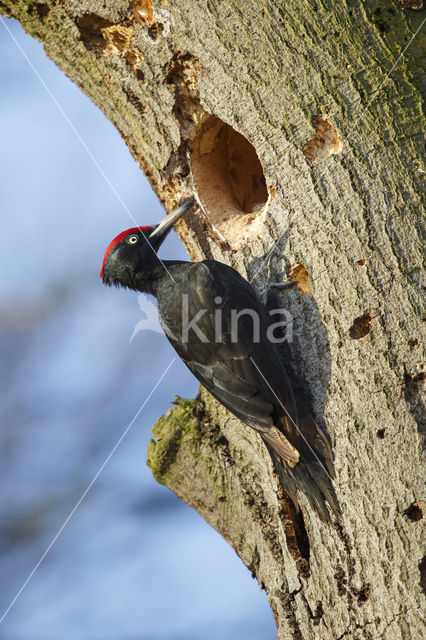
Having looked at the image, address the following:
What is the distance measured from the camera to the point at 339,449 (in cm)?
274

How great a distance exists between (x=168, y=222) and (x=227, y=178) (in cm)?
45

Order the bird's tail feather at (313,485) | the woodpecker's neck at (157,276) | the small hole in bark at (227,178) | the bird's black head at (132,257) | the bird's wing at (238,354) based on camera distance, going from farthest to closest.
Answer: the bird's black head at (132,257), the woodpecker's neck at (157,276), the small hole in bark at (227,178), the bird's wing at (238,354), the bird's tail feather at (313,485)

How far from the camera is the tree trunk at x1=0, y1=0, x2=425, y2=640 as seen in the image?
2574mm

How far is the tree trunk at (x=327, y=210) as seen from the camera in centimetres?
257

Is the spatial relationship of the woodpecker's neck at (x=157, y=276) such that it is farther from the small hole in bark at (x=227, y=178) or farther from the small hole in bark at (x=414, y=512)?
the small hole in bark at (x=414, y=512)

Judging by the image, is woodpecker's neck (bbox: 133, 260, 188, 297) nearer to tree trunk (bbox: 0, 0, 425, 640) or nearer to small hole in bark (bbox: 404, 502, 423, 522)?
tree trunk (bbox: 0, 0, 425, 640)

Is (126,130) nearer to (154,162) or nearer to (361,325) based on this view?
(154,162)

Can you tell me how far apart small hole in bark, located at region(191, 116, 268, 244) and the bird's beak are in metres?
0.11

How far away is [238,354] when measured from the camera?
3.34 metres

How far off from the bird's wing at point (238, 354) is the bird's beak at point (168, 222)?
0.92 feet

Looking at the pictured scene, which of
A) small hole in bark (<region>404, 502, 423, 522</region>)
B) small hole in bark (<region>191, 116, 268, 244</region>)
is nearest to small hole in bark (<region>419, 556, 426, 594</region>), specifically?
small hole in bark (<region>404, 502, 423, 522</region>)

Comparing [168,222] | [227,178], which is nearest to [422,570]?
[168,222]

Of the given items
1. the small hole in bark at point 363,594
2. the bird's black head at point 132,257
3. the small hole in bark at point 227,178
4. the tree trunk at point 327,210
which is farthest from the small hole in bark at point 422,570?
the bird's black head at point 132,257

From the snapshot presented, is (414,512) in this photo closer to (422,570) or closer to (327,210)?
(422,570)
